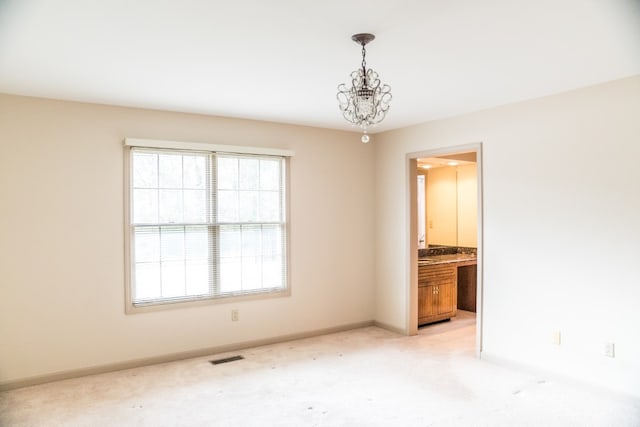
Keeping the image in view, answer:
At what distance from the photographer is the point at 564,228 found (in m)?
3.81

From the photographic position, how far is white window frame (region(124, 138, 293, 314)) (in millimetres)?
4230

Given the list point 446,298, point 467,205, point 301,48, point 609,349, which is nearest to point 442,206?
point 467,205

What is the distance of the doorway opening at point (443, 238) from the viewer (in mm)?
5414

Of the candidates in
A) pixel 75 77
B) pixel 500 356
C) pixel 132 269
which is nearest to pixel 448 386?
pixel 500 356

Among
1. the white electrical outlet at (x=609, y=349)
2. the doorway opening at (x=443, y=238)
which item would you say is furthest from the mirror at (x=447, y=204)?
the white electrical outlet at (x=609, y=349)

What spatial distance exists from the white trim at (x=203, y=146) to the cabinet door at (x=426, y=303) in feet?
7.93

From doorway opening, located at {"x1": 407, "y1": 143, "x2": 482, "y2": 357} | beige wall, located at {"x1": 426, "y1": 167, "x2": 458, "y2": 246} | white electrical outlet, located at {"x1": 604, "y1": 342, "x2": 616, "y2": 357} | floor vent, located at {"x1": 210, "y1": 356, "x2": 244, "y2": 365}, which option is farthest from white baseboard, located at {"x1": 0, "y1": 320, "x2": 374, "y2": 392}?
white electrical outlet, located at {"x1": 604, "y1": 342, "x2": 616, "y2": 357}

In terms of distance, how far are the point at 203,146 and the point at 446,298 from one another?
369 cm

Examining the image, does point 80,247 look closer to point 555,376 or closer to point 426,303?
point 426,303

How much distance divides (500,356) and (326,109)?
2.95m

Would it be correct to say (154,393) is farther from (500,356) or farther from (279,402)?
(500,356)

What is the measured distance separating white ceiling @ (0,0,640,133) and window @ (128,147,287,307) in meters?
0.73

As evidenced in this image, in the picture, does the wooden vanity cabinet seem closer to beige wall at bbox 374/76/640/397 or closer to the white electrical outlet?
beige wall at bbox 374/76/640/397

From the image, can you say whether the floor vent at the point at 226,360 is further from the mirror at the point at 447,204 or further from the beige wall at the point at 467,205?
the beige wall at the point at 467,205
